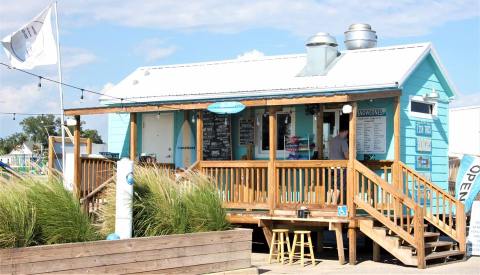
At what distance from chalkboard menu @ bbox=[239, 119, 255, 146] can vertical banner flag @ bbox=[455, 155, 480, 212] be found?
177 inches

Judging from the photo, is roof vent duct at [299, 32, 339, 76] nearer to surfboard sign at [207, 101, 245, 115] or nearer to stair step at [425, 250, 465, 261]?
surfboard sign at [207, 101, 245, 115]

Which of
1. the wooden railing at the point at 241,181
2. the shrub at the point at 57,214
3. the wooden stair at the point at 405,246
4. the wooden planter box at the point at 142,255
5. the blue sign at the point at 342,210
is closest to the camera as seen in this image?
the wooden planter box at the point at 142,255

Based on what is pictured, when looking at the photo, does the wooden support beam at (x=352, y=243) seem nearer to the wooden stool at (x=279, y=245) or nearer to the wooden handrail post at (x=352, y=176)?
the wooden handrail post at (x=352, y=176)

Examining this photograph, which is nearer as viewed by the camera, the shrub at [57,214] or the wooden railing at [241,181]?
the shrub at [57,214]

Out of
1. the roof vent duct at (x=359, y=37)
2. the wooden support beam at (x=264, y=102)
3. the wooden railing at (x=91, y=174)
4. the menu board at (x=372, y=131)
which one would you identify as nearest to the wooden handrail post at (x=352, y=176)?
the wooden support beam at (x=264, y=102)

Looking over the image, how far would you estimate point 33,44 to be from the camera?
17.5 meters

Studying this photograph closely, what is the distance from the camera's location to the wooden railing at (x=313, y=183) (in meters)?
13.8

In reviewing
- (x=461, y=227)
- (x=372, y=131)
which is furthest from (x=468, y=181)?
(x=372, y=131)

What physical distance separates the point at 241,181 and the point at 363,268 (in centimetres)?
296

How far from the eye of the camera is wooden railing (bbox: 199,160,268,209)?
14602 millimetres

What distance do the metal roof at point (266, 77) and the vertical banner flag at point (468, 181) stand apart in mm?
2523

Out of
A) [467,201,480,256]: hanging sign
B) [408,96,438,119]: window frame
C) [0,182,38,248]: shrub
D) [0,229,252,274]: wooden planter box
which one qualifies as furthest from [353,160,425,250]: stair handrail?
[0,182,38,248]: shrub

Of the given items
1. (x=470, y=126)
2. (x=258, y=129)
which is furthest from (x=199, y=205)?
(x=470, y=126)

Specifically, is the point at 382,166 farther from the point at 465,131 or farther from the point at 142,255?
the point at 465,131
